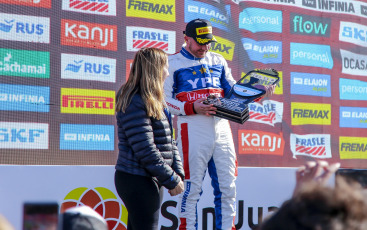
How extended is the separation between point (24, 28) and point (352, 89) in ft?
11.2

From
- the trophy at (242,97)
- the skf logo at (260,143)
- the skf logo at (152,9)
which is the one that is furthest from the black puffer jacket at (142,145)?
the skf logo at (260,143)

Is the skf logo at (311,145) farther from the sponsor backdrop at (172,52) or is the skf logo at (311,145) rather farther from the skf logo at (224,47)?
the skf logo at (224,47)

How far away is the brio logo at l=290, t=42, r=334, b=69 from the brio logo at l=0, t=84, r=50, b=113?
2.47 meters

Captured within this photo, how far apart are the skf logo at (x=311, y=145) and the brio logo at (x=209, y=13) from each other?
130 centimetres

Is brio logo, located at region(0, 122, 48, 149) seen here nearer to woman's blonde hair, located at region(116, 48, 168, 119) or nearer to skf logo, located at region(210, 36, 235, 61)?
woman's blonde hair, located at region(116, 48, 168, 119)

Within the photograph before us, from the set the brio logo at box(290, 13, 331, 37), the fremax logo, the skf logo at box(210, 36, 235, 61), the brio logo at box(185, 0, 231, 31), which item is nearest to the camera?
the fremax logo

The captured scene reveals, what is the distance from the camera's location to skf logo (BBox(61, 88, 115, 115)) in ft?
13.4

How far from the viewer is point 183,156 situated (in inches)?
135

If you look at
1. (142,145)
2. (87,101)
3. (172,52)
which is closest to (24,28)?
(87,101)

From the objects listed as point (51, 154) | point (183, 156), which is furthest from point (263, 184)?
point (51, 154)

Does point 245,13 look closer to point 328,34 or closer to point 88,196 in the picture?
point 328,34

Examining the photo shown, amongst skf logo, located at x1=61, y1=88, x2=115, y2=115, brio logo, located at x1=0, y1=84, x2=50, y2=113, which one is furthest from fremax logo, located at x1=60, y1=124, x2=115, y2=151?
brio logo, located at x1=0, y1=84, x2=50, y2=113

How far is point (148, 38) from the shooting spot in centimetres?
446

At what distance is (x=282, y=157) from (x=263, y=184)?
66cm
